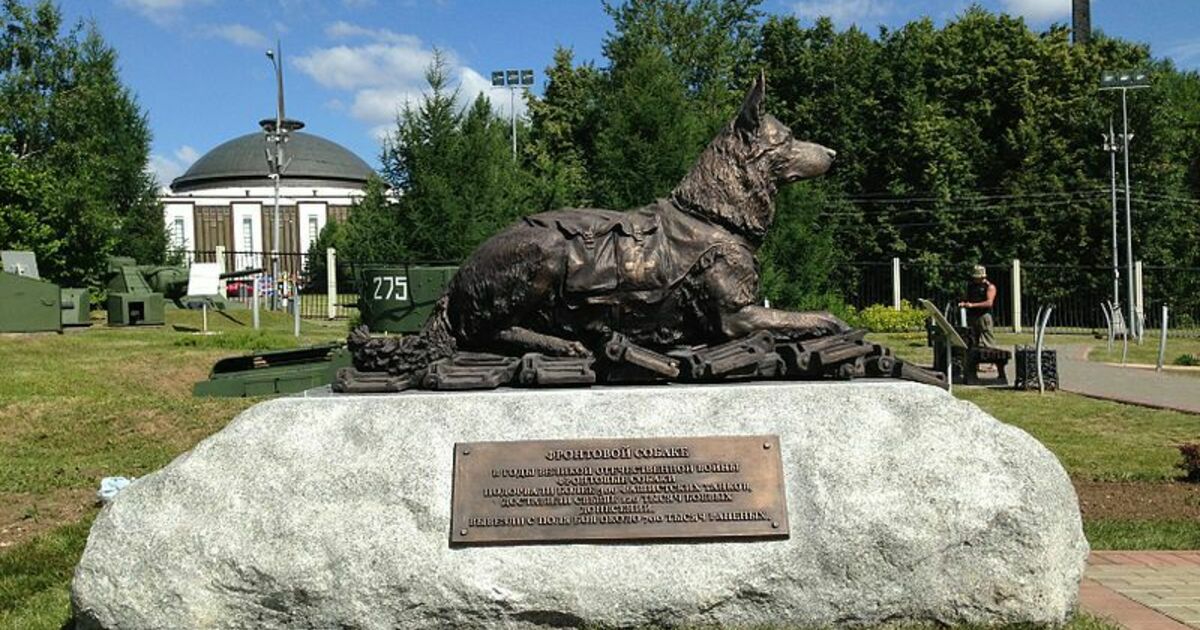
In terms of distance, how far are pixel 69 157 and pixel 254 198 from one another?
1264 inches

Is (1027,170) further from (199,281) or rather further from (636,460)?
(636,460)

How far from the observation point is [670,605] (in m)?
4.32

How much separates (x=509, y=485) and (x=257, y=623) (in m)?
1.21

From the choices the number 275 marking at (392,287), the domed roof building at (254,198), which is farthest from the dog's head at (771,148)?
the domed roof building at (254,198)

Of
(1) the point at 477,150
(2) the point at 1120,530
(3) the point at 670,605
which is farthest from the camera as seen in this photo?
(1) the point at 477,150

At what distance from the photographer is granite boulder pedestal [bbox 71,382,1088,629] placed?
171 inches

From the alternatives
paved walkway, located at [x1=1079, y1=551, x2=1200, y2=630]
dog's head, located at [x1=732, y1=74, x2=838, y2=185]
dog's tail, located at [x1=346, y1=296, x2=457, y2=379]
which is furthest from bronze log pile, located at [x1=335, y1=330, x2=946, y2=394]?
paved walkway, located at [x1=1079, y1=551, x2=1200, y2=630]

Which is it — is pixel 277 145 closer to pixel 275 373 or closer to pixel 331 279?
pixel 331 279

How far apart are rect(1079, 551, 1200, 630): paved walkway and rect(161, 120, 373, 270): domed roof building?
5047 centimetres

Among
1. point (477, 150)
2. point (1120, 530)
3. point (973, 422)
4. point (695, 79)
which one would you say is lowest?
point (1120, 530)

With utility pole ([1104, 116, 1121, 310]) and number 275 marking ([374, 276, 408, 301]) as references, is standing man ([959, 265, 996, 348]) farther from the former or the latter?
utility pole ([1104, 116, 1121, 310])

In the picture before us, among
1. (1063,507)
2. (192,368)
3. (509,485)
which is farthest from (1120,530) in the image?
(192,368)

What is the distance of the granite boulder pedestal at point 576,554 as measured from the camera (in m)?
4.34

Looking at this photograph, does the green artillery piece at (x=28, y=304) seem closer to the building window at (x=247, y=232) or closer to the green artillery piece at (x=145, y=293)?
the green artillery piece at (x=145, y=293)
